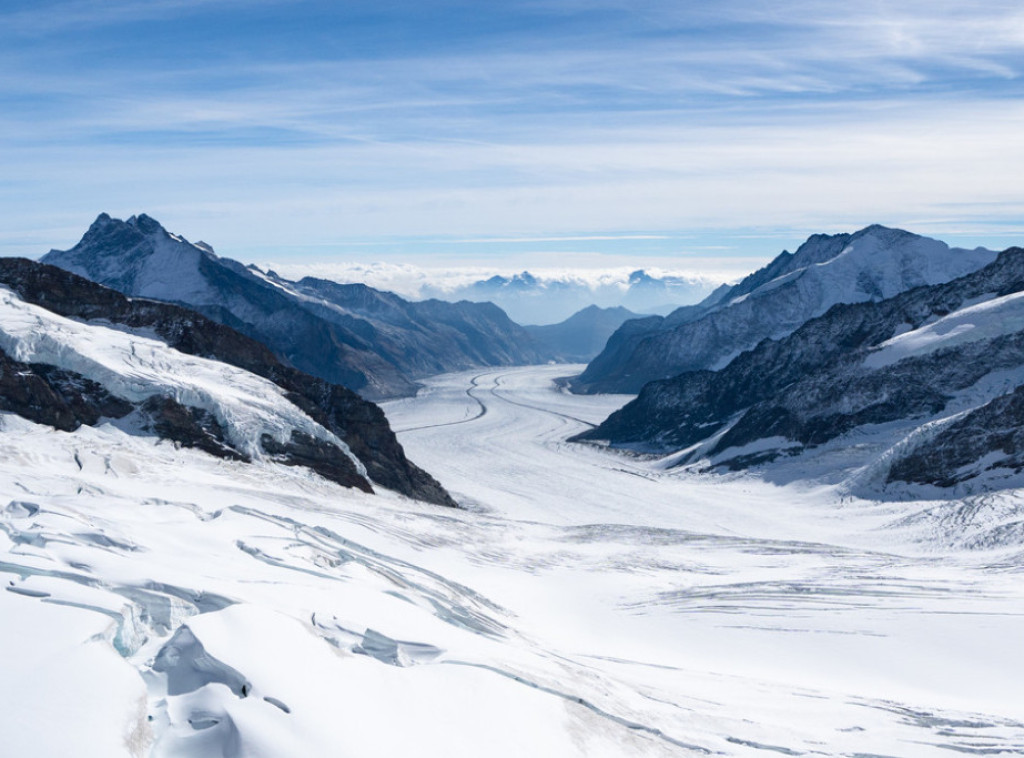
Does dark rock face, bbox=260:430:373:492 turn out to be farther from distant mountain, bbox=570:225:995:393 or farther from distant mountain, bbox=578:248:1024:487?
distant mountain, bbox=570:225:995:393

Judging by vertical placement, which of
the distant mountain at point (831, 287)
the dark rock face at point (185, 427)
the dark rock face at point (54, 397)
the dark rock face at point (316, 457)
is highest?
the distant mountain at point (831, 287)

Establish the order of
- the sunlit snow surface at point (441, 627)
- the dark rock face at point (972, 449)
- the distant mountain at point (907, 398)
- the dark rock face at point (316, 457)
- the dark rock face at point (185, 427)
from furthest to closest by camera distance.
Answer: the distant mountain at point (907, 398), the dark rock face at point (972, 449), the dark rock face at point (316, 457), the dark rock face at point (185, 427), the sunlit snow surface at point (441, 627)

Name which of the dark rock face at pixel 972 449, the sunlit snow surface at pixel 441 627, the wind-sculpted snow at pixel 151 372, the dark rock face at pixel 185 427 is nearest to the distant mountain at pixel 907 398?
the dark rock face at pixel 972 449

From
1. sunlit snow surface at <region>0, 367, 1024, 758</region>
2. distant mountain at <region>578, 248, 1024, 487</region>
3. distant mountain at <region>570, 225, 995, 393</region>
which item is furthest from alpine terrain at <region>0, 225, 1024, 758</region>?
distant mountain at <region>570, 225, 995, 393</region>

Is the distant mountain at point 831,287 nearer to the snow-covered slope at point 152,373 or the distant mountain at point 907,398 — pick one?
the distant mountain at point 907,398

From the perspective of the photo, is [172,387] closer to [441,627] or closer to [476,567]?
[476,567]

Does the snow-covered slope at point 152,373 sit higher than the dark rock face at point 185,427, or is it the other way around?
the snow-covered slope at point 152,373

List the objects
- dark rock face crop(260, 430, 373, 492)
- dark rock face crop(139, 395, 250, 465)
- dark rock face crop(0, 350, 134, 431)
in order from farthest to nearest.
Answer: dark rock face crop(260, 430, 373, 492)
dark rock face crop(139, 395, 250, 465)
dark rock face crop(0, 350, 134, 431)

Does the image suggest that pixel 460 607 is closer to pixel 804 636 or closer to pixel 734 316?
pixel 804 636

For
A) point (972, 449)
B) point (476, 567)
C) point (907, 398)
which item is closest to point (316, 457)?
point (476, 567)
